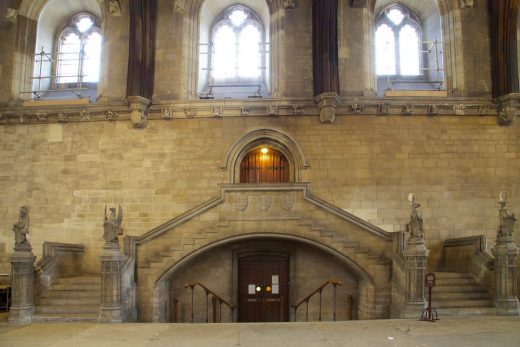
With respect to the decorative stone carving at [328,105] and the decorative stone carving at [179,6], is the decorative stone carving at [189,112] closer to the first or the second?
the decorative stone carving at [179,6]

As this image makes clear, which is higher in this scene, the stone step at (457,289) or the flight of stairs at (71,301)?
the stone step at (457,289)

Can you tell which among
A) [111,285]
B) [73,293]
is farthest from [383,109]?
[73,293]

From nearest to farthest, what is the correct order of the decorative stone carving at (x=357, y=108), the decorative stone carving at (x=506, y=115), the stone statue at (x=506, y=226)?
the stone statue at (x=506, y=226) → the decorative stone carving at (x=506, y=115) → the decorative stone carving at (x=357, y=108)

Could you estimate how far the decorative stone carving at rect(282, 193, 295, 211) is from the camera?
55.0ft

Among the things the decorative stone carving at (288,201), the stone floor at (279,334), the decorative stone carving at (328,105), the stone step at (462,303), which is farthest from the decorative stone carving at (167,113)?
the stone step at (462,303)

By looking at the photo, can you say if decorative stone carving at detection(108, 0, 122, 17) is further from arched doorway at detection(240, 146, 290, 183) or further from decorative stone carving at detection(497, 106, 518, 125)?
decorative stone carving at detection(497, 106, 518, 125)

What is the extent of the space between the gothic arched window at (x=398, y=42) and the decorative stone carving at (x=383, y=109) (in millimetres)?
3423

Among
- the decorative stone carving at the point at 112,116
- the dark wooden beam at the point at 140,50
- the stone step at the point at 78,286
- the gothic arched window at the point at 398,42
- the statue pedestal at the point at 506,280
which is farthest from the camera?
the gothic arched window at the point at 398,42

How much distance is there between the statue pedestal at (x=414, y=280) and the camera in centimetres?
1436

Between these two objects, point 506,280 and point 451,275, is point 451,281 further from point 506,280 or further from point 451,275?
point 506,280

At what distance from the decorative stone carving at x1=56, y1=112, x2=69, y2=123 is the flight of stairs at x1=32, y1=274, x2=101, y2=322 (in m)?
6.13

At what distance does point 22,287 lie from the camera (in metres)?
15.3

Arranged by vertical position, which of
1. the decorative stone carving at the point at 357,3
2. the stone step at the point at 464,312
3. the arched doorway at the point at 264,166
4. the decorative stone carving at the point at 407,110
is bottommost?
the stone step at the point at 464,312

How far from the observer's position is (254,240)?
1770cm
